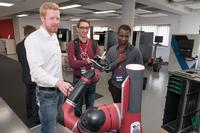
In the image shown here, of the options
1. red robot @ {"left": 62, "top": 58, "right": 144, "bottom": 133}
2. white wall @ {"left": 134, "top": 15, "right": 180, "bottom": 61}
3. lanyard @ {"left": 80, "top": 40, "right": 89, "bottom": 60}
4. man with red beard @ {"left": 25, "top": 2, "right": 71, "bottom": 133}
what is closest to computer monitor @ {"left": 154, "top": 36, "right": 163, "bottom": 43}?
white wall @ {"left": 134, "top": 15, "right": 180, "bottom": 61}

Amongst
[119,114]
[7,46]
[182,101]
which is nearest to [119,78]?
[182,101]

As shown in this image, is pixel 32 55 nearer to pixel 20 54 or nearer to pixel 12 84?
pixel 20 54

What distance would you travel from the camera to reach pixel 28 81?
94.1 inches

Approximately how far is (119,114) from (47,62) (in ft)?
2.59

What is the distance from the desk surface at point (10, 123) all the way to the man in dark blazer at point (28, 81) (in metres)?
0.21

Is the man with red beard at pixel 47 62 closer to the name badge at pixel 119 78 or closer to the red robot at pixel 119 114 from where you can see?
the red robot at pixel 119 114

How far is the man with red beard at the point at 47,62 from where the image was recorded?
3.07ft

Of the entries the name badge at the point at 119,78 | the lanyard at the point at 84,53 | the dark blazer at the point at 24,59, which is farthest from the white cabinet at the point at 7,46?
the name badge at the point at 119,78

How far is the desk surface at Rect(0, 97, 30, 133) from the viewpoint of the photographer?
2391 mm

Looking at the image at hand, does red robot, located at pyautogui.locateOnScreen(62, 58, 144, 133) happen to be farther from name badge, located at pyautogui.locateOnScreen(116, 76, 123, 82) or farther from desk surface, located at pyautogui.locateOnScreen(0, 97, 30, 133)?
desk surface, located at pyautogui.locateOnScreen(0, 97, 30, 133)

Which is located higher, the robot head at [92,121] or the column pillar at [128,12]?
the column pillar at [128,12]

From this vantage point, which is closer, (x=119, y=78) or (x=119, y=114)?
(x=119, y=114)

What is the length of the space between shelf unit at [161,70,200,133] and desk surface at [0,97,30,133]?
82.6 inches

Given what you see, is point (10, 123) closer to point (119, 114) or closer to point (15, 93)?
point (15, 93)
